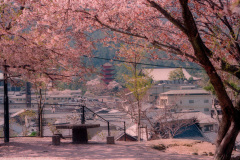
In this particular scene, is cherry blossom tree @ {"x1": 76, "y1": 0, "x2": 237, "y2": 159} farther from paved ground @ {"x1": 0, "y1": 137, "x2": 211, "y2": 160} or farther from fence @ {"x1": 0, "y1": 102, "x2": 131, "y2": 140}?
fence @ {"x1": 0, "y1": 102, "x2": 131, "y2": 140}

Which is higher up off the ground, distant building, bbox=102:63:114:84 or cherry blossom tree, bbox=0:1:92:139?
distant building, bbox=102:63:114:84

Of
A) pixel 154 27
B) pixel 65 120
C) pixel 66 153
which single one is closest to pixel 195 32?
pixel 154 27

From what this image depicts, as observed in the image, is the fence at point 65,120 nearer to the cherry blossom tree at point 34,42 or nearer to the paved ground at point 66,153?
the cherry blossom tree at point 34,42

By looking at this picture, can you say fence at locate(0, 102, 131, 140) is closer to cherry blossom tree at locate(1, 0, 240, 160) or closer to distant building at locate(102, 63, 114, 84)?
cherry blossom tree at locate(1, 0, 240, 160)

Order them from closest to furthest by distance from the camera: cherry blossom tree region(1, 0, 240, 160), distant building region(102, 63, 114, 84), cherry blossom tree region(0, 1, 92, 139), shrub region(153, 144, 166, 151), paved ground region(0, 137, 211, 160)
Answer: cherry blossom tree region(1, 0, 240, 160), paved ground region(0, 137, 211, 160), cherry blossom tree region(0, 1, 92, 139), shrub region(153, 144, 166, 151), distant building region(102, 63, 114, 84)

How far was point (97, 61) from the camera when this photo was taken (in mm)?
127438

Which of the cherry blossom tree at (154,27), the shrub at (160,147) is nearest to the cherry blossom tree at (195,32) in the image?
the cherry blossom tree at (154,27)

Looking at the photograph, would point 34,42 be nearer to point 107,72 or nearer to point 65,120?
point 65,120

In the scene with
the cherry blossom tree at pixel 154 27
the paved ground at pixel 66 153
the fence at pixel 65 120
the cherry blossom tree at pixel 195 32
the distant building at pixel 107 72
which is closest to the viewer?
the cherry blossom tree at pixel 195 32

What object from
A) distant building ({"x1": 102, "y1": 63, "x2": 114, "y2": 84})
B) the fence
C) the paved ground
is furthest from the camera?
distant building ({"x1": 102, "y1": 63, "x2": 114, "y2": 84})

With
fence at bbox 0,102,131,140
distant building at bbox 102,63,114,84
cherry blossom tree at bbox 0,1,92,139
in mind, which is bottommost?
fence at bbox 0,102,131,140

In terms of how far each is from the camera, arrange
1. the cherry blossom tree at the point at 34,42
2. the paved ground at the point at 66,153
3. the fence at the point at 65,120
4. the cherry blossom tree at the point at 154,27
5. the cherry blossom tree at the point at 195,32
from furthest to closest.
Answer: the fence at the point at 65,120, the cherry blossom tree at the point at 34,42, the paved ground at the point at 66,153, the cherry blossom tree at the point at 154,27, the cherry blossom tree at the point at 195,32

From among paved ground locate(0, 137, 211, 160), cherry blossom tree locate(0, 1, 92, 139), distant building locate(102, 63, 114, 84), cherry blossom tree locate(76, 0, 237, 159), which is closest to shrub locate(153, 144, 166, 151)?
paved ground locate(0, 137, 211, 160)

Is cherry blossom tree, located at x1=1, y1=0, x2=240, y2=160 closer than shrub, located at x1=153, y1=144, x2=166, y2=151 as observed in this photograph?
Yes
